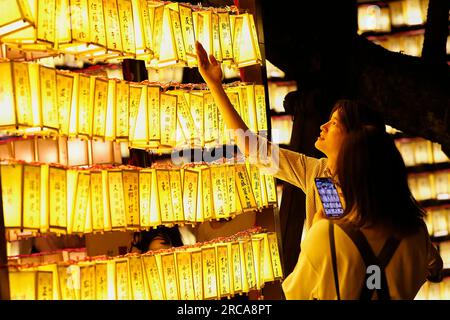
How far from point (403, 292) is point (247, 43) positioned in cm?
227

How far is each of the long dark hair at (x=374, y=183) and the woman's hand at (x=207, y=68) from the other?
132 centimetres

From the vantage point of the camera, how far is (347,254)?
3.21 metres

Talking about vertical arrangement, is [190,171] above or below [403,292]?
above

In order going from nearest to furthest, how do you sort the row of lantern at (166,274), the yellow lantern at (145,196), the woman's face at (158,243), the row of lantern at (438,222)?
the row of lantern at (166,274) < the yellow lantern at (145,196) < the woman's face at (158,243) < the row of lantern at (438,222)

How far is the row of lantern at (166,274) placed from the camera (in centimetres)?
354

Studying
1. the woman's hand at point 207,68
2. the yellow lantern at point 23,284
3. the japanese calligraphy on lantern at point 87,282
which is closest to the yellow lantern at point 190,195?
the woman's hand at point 207,68

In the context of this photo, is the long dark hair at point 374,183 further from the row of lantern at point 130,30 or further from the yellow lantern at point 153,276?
the row of lantern at point 130,30

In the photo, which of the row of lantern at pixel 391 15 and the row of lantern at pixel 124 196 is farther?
the row of lantern at pixel 391 15

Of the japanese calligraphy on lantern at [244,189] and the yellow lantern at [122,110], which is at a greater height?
the yellow lantern at [122,110]

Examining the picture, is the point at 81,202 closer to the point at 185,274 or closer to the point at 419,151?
the point at 185,274

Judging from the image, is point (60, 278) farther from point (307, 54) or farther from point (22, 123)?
point (307, 54)

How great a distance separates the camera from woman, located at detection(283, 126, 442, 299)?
3207mm

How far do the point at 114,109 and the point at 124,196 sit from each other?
510 millimetres

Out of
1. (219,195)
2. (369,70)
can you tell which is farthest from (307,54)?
(219,195)
